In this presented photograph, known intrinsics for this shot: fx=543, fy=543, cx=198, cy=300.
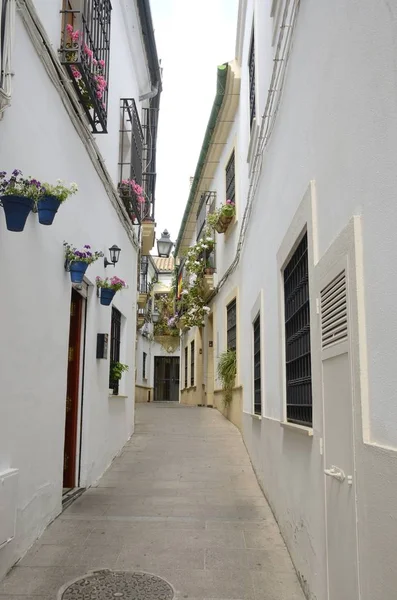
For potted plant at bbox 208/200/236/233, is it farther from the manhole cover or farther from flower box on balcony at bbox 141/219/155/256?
the manhole cover

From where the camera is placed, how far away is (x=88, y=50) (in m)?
5.18

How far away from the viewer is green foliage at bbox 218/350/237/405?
10.2 meters

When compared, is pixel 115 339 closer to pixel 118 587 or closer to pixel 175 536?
pixel 175 536

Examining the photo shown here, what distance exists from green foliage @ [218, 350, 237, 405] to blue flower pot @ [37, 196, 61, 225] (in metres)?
6.62

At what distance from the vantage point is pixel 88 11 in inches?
215

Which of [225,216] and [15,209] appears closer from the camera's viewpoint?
[15,209]

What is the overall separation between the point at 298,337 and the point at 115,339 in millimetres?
4799

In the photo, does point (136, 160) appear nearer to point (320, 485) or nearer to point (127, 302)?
point (127, 302)

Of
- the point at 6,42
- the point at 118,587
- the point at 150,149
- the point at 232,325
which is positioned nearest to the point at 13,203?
the point at 6,42

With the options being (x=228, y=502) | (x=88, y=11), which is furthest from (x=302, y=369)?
(x=88, y=11)

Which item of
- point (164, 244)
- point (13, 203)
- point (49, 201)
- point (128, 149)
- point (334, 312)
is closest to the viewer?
point (334, 312)

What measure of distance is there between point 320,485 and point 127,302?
6.60 m

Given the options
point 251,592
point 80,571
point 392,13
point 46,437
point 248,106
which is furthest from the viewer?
point 248,106

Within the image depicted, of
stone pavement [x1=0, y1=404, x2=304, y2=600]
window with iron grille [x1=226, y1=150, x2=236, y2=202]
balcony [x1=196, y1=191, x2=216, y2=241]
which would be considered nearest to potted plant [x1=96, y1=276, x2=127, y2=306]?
stone pavement [x1=0, y1=404, x2=304, y2=600]
